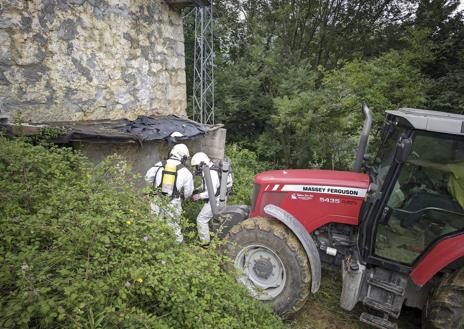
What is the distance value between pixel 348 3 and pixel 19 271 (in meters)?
15.2

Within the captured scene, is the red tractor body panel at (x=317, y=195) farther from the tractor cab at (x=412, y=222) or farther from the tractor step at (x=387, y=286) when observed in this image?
the tractor step at (x=387, y=286)

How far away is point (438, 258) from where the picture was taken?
8.75 ft

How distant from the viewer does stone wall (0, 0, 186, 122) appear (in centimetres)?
466

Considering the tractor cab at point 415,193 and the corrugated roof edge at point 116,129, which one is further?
the corrugated roof edge at point 116,129

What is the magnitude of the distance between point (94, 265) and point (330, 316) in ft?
9.05

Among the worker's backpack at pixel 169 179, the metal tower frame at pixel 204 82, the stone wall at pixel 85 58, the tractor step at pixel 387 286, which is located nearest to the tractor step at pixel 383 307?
the tractor step at pixel 387 286

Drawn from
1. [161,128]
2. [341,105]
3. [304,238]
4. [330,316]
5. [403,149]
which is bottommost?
[330,316]

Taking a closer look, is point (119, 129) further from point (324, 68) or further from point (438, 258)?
point (324, 68)

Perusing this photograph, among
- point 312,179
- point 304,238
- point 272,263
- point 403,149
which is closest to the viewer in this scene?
point 403,149

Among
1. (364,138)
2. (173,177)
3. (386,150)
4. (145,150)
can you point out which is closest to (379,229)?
(386,150)

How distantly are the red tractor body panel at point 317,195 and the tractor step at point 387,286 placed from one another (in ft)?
2.07

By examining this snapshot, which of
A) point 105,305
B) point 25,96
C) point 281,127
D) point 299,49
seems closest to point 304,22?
point 299,49

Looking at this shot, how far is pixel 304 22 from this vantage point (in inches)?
528

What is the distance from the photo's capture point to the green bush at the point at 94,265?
1836 mm
